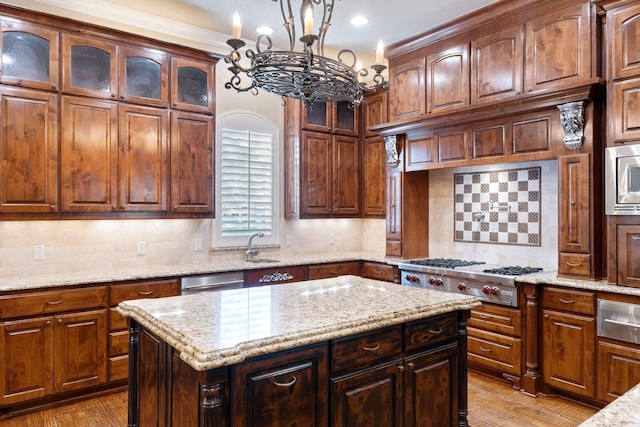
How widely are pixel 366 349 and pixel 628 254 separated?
2267 mm

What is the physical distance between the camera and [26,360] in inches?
129

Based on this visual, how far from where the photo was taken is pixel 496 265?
4480 millimetres

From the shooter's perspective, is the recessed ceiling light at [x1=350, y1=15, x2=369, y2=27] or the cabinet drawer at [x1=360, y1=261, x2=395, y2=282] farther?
the cabinet drawer at [x1=360, y1=261, x2=395, y2=282]

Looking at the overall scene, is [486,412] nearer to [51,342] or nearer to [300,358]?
[300,358]

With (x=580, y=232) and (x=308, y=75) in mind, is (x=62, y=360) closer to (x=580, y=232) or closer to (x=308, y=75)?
(x=308, y=75)

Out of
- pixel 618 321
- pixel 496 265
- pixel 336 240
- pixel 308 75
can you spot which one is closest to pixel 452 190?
pixel 496 265

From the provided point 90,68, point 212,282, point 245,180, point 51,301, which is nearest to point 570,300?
point 212,282

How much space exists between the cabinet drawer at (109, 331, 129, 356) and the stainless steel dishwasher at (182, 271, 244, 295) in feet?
1.97

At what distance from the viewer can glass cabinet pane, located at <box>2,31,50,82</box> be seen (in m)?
3.37

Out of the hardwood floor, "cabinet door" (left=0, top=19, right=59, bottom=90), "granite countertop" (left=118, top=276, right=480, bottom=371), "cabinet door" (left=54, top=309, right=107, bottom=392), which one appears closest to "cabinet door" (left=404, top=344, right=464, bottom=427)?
"granite countertop" (left=118, top=276, right=480, bottom=371)

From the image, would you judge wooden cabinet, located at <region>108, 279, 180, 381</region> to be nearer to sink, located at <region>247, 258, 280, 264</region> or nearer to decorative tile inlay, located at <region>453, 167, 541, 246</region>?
sink, located at <region>247, 258, 280, 264</region>

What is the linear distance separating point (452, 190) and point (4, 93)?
170 inches

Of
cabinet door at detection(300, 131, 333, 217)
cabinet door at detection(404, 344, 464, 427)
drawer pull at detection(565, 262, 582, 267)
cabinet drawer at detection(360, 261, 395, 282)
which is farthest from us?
cabinet door at detection(300, 131, 333, 217)

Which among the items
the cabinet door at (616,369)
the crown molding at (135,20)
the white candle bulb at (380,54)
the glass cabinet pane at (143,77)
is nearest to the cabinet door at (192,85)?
the glass cabinet pane at (143,77)
